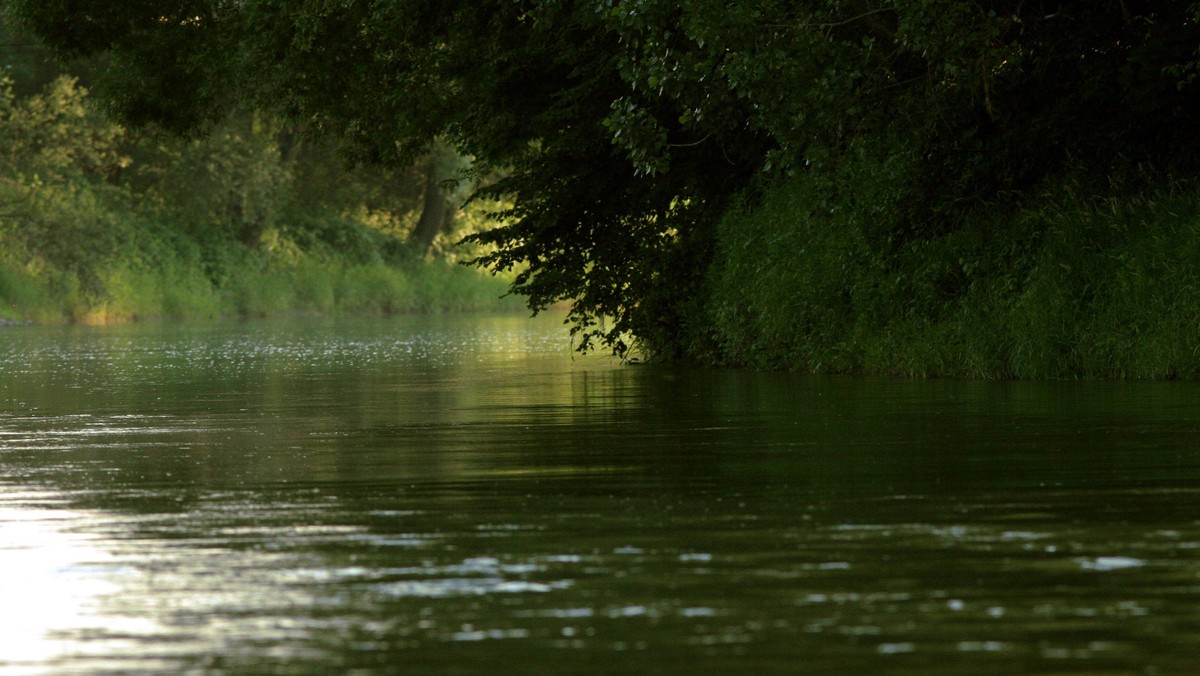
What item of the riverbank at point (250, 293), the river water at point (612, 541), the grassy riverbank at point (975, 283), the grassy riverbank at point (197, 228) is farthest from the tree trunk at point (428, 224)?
the river water at point (612, 541)

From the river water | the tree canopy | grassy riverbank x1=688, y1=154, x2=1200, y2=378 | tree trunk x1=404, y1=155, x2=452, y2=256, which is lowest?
the river water

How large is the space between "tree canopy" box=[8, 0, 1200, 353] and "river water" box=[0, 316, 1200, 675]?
3.56 meters

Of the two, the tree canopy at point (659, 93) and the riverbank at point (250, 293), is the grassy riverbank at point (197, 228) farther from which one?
the tree canopy at point (659, 93)

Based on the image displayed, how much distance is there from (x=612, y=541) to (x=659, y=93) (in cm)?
1130

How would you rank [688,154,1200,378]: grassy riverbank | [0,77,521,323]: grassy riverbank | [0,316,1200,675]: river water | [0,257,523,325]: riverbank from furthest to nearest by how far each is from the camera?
[0,77,521,323]: grassy riverbank < [0,257,523,325]: riverbank < [688,154,1200,378]: grassy riverbank < [0,316,1200,675]: river water

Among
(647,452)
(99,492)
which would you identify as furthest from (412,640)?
(647,452)

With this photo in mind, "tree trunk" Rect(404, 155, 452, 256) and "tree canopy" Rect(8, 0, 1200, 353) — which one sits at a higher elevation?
"tree trunk" Rect(404, 155, 452, 256)

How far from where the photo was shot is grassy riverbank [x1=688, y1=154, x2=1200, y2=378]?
53.5 ft

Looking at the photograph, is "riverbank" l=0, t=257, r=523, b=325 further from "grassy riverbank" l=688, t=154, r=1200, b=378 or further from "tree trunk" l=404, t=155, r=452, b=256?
"grassy riverbank" l=688, t=154, r=1200, b=378

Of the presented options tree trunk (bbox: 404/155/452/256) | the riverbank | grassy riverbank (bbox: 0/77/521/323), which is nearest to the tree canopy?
grassy riverbank (bbox: 0/77/521/323)

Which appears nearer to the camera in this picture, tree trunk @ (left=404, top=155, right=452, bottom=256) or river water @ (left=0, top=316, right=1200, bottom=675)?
river water @ (left=0, top=316, right=1200, bottom=675)

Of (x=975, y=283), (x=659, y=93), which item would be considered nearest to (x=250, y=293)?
(x=659, y=93)

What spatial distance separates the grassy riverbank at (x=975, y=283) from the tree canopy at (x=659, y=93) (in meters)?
0.34

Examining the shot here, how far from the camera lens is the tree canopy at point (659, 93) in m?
15.8
